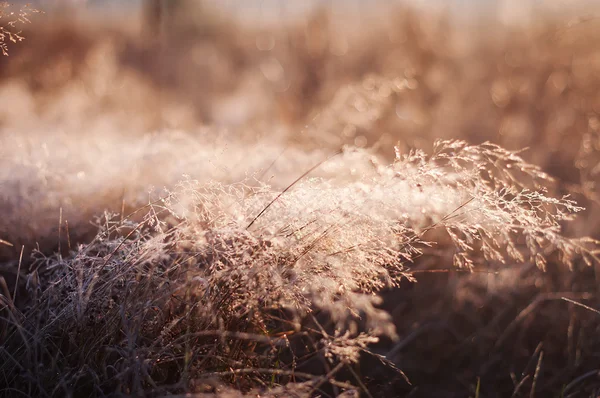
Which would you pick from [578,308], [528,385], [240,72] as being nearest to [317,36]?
[240,72]

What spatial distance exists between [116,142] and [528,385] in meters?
2.11

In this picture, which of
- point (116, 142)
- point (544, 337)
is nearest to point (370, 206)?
point (544, 337)

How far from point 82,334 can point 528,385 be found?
1351mm

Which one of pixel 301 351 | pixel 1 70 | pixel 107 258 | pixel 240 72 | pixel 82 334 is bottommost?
pixel 301 351

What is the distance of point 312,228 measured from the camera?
3.87 ft

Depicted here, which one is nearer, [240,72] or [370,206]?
[370,206]

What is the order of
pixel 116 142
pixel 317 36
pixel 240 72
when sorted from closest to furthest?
pixel 116 142, pixel 317 36, pixel 240 72

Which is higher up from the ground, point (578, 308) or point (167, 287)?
point (167, 287)

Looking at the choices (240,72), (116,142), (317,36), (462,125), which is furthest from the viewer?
(240,72)

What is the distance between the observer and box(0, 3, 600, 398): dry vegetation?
112 cm

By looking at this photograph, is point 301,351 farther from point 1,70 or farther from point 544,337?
point 1,70

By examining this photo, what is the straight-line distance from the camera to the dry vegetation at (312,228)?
1.12 metres

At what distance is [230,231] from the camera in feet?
3.57

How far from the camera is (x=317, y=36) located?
4.95 metres
